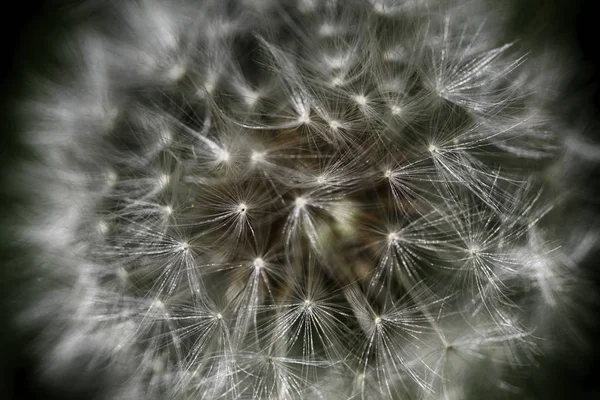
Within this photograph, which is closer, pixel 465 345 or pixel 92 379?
pixel 465 345

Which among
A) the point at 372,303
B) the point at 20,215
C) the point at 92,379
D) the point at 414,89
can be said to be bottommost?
the point at 92,379

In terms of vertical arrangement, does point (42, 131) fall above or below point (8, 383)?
above

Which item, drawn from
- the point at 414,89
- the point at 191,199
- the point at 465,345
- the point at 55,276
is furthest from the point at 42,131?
the point at 465,345

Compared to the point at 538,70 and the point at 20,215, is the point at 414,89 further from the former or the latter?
the point at 20,215

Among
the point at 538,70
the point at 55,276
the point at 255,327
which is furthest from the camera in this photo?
the point at 55,276

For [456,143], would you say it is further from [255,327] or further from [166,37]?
[166,37]

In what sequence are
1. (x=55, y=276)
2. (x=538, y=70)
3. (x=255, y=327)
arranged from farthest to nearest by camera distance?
(x=55, y=276), (x=538, y=70), (x=255, y=327)
